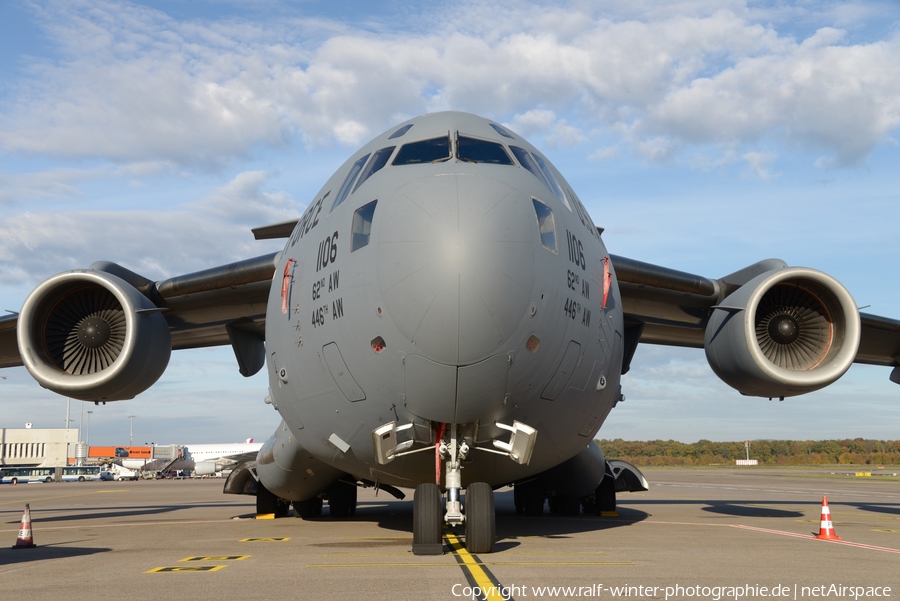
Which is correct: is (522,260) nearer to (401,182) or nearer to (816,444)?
(401,182)

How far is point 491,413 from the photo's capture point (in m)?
7.12

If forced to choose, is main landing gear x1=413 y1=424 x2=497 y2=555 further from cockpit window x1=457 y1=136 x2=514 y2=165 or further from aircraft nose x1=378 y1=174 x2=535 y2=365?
cockpit window x1=457 y1=136 x2=514 y2=165

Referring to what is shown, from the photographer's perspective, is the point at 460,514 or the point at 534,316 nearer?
the point at 534,316

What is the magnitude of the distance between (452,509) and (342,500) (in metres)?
6.89

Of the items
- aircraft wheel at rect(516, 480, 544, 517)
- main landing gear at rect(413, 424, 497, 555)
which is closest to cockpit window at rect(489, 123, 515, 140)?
main landing gear at rect(413, 424, 497, 555)

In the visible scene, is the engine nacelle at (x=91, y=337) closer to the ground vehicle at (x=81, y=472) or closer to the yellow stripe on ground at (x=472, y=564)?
the yellow stripe on ground at (x=472, y=564)

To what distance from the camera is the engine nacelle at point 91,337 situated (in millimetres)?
10336

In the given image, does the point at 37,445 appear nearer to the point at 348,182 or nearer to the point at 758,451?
the point at 758,451

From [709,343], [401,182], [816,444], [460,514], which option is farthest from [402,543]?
[816,444]

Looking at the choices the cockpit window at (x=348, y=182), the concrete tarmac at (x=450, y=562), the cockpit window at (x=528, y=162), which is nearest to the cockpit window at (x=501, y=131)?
the cockpit window at (x=528, y=162)

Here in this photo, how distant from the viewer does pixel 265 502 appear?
13.8 m

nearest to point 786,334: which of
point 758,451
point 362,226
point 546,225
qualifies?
point 546,225

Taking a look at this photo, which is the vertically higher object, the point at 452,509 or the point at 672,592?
the point at 452,509

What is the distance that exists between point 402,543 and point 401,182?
4.07m
